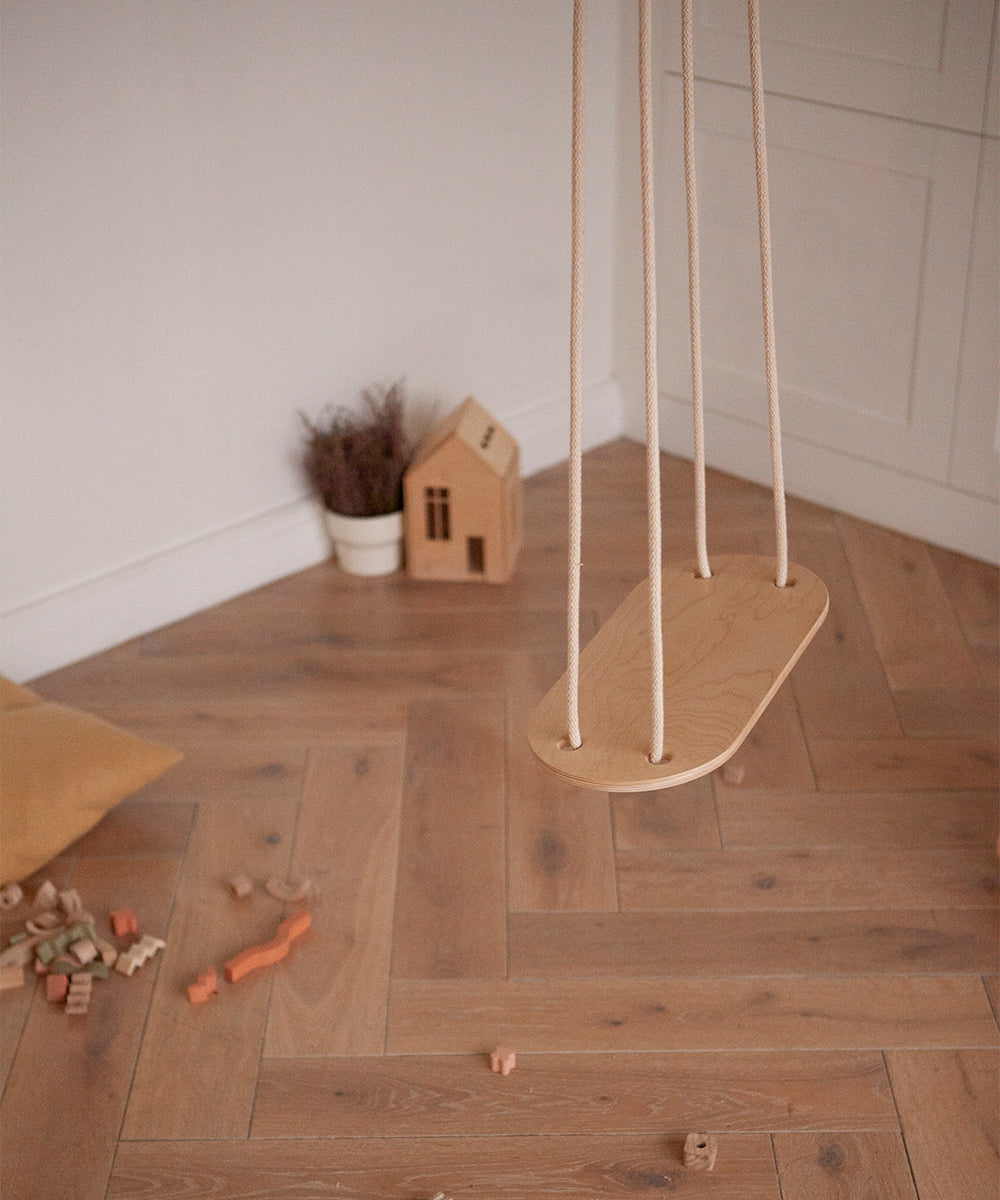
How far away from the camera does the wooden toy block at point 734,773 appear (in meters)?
2.47

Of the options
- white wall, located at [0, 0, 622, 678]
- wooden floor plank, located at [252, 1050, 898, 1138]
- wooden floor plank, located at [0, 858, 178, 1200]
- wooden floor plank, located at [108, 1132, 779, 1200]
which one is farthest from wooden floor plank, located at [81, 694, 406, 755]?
wooden floor plank, located at [108, 1132, 779, 1200]

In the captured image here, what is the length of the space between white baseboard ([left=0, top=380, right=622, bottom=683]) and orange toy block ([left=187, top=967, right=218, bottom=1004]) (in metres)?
0.93

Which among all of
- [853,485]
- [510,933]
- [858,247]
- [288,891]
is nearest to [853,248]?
[858,247]

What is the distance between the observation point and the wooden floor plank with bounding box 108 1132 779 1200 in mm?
1799

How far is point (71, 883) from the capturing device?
7.52 feet

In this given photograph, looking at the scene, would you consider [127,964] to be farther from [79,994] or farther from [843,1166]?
[843,1166]

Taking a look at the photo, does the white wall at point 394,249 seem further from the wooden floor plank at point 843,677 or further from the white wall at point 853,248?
the wooden floor plank at point 843,677

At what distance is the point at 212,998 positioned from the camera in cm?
208

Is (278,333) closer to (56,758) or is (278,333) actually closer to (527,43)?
(527,43)

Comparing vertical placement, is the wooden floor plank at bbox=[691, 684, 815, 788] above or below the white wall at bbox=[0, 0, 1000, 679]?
below

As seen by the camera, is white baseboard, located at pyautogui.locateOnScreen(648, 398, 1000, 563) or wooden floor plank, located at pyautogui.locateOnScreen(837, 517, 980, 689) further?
white baseboard, located at pyautogui.locateOnScreen(648, 398, 1000, 563)

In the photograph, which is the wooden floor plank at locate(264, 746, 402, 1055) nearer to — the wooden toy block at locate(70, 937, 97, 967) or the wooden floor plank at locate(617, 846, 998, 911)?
the wooden toy block at locate(70, 937, 97, 967)

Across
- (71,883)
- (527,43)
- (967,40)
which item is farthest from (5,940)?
(967,40)

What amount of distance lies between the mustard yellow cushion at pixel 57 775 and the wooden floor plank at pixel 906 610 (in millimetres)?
1405
